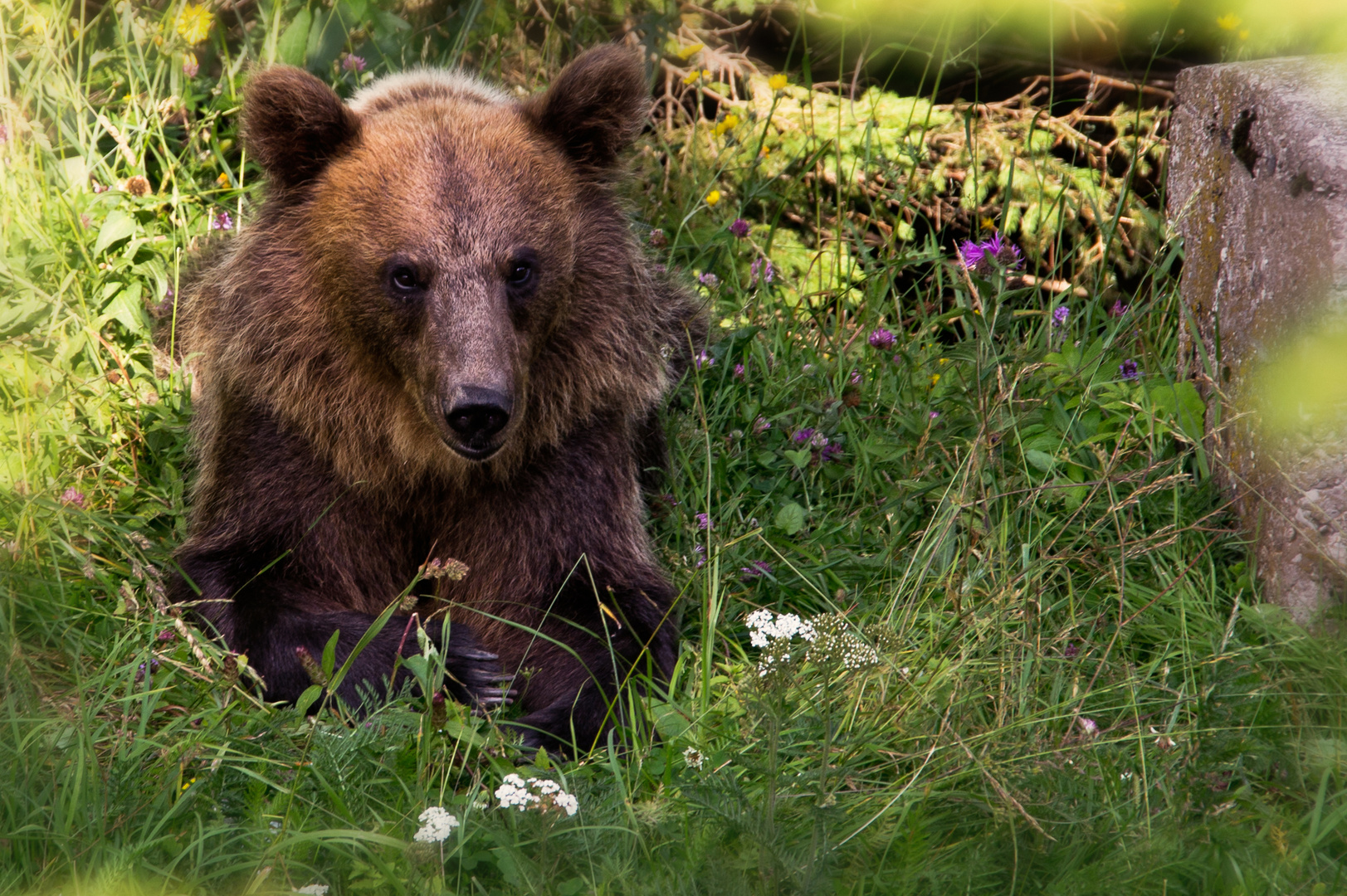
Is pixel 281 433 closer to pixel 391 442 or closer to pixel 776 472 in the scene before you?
pixel 391 442

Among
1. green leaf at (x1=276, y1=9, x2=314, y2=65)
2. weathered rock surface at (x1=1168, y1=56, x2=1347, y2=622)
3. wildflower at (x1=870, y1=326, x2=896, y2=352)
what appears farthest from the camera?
green leaf at (x1=276, y1=9, x2=314, y2=65)

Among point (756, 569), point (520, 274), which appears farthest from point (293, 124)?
point (756, 569)

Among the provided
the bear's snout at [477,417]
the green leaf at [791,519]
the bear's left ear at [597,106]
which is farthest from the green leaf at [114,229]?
the green leaf at [791,519]

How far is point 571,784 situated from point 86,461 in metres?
2.13

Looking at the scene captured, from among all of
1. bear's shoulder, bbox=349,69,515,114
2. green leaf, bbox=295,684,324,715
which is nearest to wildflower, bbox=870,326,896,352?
bear's shoulder, bbox=349,69,515,114

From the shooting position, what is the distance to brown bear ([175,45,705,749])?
10.5 feet

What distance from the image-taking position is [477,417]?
3006mm

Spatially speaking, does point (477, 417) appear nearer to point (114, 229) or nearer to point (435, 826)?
point (435, 826)

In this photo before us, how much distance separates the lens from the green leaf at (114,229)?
442cm

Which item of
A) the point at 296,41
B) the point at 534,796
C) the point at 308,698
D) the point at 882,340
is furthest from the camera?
the point at 296,41

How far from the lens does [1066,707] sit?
2.86 meters

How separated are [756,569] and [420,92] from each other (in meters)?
1.77

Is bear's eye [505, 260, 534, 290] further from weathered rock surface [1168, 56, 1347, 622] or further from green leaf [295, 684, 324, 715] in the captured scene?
weathered rock surface [1168, 56, 1347, 622]

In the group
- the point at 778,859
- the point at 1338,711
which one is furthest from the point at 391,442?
the point at 1338,711
